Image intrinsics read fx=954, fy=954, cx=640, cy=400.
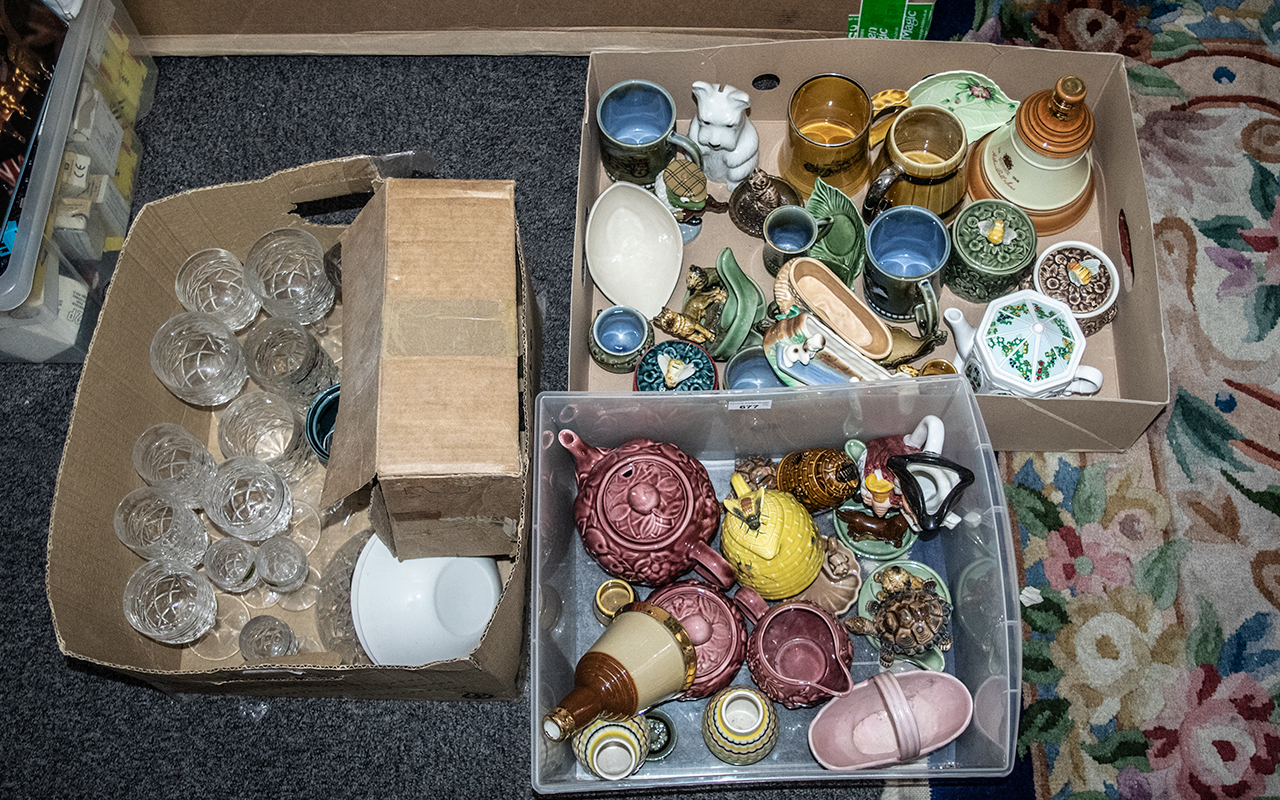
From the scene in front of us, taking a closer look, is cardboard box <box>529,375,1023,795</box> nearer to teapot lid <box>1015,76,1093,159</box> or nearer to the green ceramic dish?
the green ceramic dish

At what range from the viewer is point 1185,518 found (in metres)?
1.28

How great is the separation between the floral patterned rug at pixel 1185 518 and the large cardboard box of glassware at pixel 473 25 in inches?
19.6

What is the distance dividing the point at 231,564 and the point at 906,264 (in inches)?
36.7

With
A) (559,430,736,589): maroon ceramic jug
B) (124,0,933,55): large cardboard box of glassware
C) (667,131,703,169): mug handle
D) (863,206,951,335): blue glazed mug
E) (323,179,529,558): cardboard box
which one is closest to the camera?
(323,179,529,558): cardboard box

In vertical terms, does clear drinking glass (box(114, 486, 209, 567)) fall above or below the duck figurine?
below

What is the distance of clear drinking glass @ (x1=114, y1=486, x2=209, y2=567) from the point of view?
1110 mm

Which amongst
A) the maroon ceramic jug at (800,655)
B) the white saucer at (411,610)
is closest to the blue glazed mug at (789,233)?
the maroon ceramic jug at (800,655)

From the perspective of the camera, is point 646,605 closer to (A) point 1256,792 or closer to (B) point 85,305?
(A) point 1256,792

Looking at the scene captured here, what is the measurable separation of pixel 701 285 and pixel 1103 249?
1.85 ft

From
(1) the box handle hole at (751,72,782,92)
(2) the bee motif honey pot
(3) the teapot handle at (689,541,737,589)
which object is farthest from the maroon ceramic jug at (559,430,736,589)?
(1) the box handle hole at (751,72,782,92)

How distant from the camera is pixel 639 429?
1.15 m

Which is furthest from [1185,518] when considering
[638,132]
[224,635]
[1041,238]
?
[224,635]

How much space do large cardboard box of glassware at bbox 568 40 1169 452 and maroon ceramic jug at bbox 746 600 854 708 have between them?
340mm

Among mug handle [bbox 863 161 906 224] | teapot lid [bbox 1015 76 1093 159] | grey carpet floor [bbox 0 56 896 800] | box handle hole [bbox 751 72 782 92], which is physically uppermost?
teapot lid [bbox 1015 76 1093 159]
